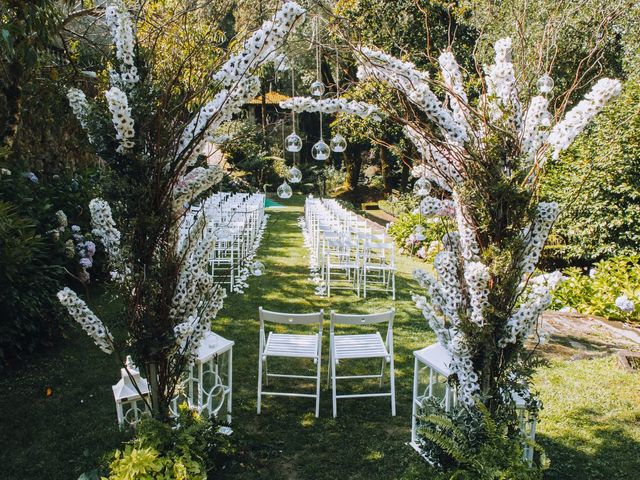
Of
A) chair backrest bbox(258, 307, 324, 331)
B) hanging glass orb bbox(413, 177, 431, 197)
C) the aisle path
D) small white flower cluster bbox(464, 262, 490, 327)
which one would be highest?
hanging glass orb bbox(413, 177, 431, 197)

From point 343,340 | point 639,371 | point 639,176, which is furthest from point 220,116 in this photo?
point 639,176

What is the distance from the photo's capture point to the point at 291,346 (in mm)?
4598

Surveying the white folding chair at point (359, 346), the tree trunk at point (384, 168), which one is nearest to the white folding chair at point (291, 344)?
the white folding chair at point (359, 346)

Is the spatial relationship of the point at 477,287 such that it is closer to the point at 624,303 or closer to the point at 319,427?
the point at 319,427

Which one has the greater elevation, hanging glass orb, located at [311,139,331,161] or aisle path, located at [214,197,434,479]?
hanging glass orb, located at [311,139,331,161]

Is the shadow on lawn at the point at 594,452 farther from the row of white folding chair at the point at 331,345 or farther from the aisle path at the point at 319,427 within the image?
the row of white folding chair at the point at 331,345

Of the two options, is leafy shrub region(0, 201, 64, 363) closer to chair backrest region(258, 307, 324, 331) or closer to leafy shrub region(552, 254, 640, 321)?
chair backrest region(258, 307, 324, 331)

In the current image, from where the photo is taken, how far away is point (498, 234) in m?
2.72

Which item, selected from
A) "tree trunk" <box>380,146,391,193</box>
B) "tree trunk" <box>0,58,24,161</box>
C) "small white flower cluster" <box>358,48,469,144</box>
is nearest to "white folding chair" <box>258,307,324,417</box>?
"small white flower cluster" <box>358,48,469,144</box>

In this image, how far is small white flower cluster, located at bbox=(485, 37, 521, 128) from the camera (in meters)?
2.62

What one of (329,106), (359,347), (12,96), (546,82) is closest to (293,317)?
(359,347)

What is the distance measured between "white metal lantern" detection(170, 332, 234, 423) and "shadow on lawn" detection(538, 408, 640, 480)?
2445 millimetres

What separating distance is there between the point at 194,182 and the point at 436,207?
1.38 meters

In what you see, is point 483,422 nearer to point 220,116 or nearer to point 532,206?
point 532,206
